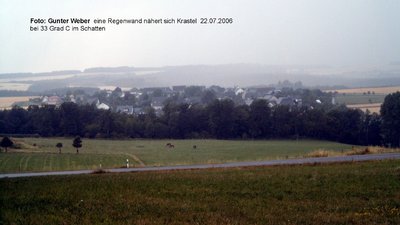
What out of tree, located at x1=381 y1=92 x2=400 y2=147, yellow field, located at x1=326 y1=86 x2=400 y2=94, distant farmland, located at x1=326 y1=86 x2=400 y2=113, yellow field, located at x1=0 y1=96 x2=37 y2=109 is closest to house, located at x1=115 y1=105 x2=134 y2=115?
yellow field, located at x1=0 y1=96 x2=37 y2=109

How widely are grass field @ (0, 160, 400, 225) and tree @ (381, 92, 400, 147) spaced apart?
122 feet

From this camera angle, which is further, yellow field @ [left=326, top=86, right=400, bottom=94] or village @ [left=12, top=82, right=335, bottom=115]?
village @ [left=12, top=82, right=335, bottom=115]

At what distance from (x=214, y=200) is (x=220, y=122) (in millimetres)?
52447

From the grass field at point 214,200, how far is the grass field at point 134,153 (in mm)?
14932

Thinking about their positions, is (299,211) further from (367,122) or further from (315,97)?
(315,97)

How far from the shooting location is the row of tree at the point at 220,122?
179 ft

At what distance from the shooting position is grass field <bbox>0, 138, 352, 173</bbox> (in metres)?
34.6

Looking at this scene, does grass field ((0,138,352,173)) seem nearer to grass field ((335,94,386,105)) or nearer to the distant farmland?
the distant farmland

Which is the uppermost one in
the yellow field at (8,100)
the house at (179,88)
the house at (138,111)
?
the house at (179,88)

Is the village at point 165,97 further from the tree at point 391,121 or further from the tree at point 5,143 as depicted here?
the tree at point 391,121

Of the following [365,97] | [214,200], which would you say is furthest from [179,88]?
[214,200]

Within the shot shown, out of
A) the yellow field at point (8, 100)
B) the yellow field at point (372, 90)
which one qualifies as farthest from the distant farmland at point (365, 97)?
the yellow field at point (8, 100)

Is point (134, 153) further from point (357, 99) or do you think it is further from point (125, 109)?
point (357, 99)

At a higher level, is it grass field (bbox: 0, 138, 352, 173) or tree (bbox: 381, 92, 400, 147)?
tree (bbox: 381, 92, 400, 147)
